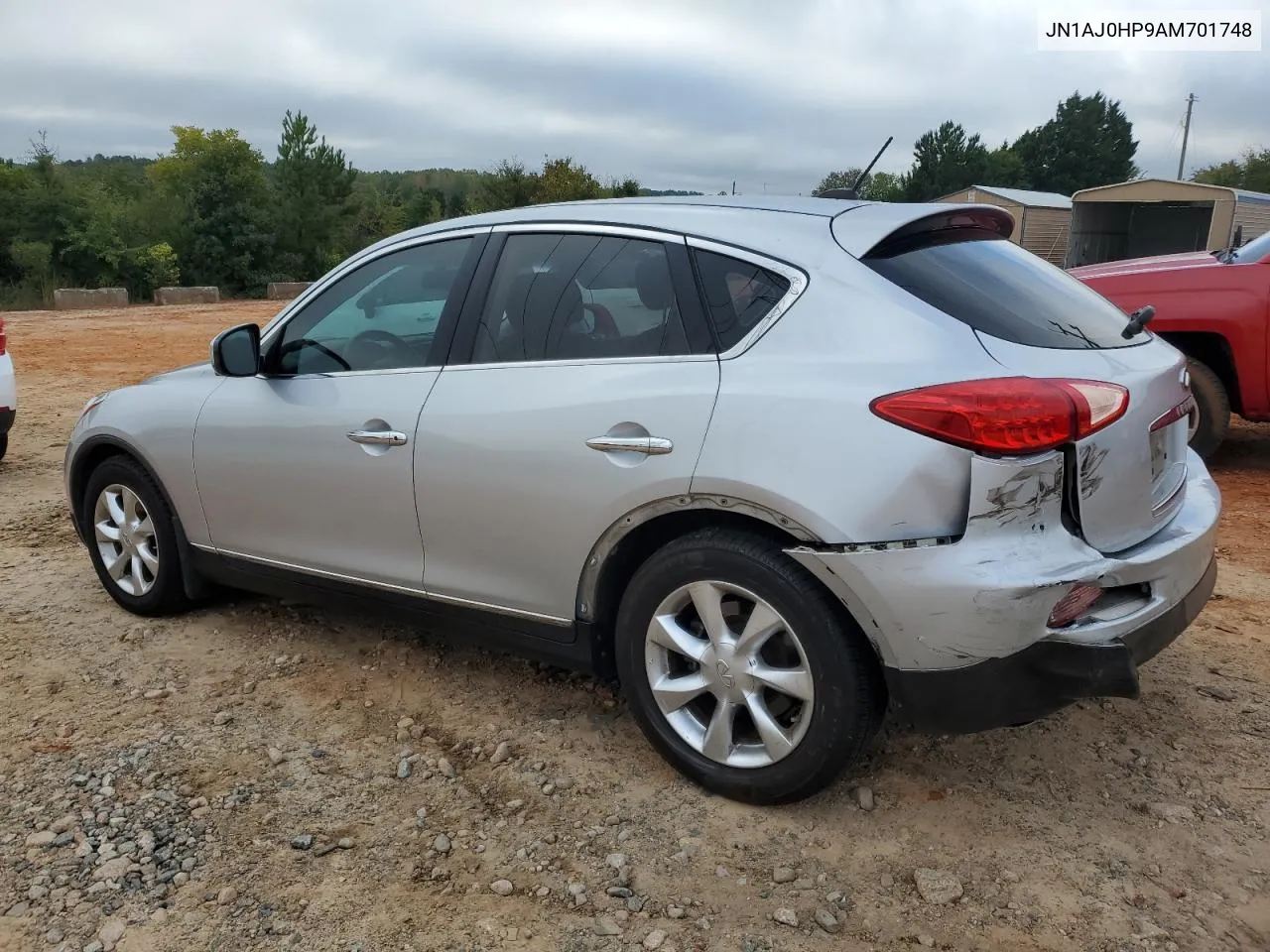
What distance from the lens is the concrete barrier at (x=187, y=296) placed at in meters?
25.8

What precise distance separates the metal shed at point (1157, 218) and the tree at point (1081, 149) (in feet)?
189

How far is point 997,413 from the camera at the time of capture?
231 cm

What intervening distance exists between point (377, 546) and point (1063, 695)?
86.5 inches

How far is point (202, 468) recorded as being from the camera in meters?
3.85

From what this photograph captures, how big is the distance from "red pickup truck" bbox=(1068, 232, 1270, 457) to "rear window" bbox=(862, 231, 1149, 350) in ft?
11.7

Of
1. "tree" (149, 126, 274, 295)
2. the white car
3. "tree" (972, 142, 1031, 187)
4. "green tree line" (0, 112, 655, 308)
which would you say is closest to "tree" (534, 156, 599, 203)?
"green tree line" (0, 112, 655, 308)

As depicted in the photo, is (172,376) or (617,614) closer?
(617,614)

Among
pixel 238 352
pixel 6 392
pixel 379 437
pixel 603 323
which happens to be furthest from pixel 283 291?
pixel 603 323

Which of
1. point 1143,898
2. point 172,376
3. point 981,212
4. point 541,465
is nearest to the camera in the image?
point 1143,898

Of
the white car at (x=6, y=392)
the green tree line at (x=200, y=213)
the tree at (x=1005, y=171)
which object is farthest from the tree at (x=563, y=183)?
the tree at (x=1005, y=171)

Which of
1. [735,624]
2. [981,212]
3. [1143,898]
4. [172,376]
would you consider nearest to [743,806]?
[735,624]

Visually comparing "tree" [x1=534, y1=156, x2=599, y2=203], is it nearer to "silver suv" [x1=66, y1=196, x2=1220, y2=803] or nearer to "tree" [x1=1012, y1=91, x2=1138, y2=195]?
"silver suv" [x1=66, y1=196, x2=1220, y2=803]

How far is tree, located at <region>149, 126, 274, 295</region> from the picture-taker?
3366 centimetres

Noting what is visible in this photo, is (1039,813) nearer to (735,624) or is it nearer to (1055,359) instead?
(735,624)
